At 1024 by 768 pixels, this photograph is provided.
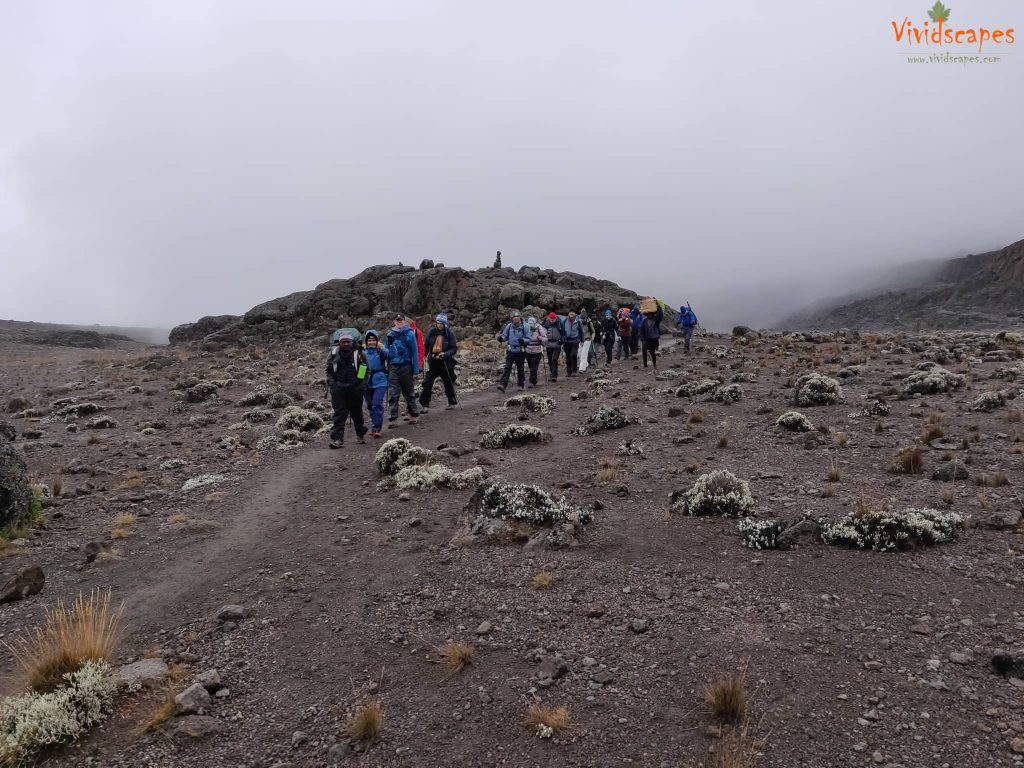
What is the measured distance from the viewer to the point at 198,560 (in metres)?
7.07

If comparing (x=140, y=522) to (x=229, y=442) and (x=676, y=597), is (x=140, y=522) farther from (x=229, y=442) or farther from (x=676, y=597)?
(x=676, y=597)

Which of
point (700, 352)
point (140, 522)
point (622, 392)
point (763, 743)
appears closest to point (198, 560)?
point (140, 522)

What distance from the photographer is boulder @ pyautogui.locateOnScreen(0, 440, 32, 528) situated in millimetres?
7910

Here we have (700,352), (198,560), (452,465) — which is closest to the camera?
(198,560)

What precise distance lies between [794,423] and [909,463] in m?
2.96

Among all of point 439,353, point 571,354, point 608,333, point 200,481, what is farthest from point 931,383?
point 200,481

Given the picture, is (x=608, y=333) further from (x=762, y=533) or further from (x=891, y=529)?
(x=891, y=529)

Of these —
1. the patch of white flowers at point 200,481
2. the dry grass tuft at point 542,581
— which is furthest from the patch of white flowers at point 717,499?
the patch of white flowers at point 200,481

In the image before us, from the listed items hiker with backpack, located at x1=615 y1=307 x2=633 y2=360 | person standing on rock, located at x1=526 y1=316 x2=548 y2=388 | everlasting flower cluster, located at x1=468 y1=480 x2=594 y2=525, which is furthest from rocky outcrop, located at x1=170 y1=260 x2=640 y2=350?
everlasting flower cluster, located at x1=468 y1=480 x2=594 y2=525

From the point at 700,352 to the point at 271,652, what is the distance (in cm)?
2702

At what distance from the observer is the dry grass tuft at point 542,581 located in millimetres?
5596

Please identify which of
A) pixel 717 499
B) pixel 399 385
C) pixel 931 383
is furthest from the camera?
pixel 399 385

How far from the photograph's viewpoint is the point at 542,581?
221 inches

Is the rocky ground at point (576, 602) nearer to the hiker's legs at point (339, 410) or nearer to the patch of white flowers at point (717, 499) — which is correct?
the patch of white flowers at point (717, 499)
